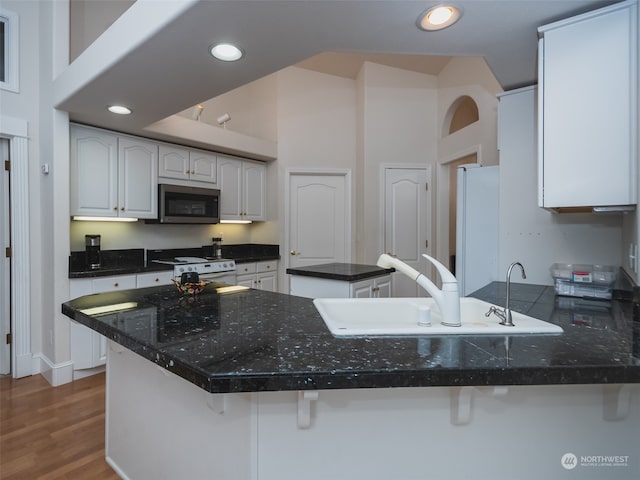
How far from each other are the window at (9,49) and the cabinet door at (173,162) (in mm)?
1192

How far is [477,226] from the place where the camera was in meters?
2.60

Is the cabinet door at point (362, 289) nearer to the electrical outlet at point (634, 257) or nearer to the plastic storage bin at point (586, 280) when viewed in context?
the plastic storage bin at point (586, 280)

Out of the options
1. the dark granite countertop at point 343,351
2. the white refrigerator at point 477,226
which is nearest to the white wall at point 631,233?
the dark granite countertop at point 343,351

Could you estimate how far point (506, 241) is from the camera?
2211 mm

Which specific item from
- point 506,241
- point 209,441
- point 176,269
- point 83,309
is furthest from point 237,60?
point 176,269

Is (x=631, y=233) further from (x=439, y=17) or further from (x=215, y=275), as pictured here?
(x=215, y=275)

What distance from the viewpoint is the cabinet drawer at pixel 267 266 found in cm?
433

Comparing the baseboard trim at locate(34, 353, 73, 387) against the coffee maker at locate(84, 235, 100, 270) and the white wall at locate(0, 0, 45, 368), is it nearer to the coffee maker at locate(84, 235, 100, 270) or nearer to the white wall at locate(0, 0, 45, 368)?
the white wall at locate(0, 0, 45, 368)

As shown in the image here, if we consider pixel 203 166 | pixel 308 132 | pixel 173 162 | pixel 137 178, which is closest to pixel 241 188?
pixel 203 166

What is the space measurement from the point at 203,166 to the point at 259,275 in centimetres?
145

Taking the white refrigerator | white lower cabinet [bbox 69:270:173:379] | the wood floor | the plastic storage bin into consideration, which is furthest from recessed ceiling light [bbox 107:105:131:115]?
the plastic storage bin

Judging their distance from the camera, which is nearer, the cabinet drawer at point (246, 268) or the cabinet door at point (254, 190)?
the cabinet drawer at point (246, 268)

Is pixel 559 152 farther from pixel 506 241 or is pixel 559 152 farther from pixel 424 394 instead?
pixel 424 394

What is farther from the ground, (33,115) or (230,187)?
(33,115)
